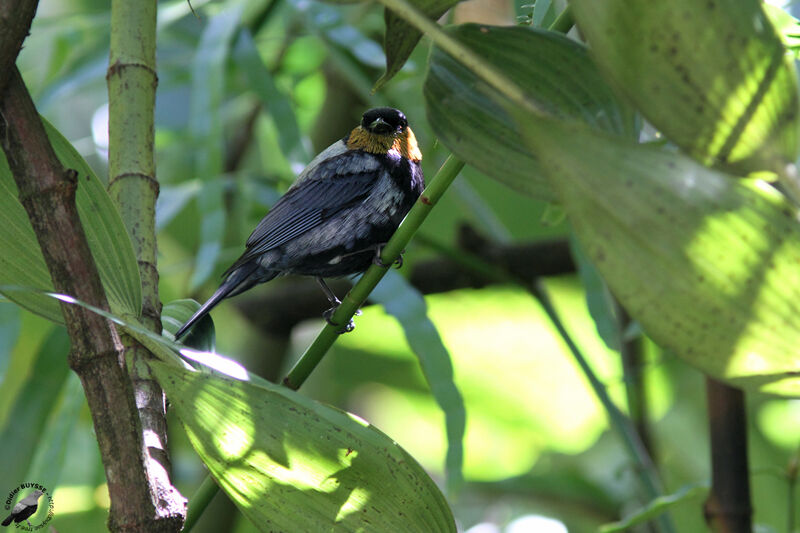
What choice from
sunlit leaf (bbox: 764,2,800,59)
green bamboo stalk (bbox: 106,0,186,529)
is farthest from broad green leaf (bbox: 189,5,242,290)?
sunlit leaf (bbox: 764,2,800,59)

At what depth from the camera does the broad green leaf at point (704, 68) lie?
349mm

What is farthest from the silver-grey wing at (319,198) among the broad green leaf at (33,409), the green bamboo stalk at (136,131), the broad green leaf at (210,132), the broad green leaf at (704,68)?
the broad green leaf at (704,68)

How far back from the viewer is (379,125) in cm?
143

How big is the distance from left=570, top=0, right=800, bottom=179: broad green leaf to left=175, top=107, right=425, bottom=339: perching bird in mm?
972

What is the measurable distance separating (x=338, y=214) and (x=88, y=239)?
33.8 inches

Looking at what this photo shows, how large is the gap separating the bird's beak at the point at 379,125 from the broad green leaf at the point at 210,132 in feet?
0.88

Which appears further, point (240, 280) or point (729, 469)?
point (240, 280)

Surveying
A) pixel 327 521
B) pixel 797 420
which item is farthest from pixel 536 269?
pixel 327 521

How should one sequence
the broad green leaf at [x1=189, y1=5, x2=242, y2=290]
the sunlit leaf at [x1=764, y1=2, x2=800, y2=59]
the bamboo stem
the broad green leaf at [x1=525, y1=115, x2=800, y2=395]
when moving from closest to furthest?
the broad green leaf at [x1=525, y1=115, x2=800, y2=395], the sunlit leaf at [x1=764, y1=2, x2=800, y2=59], the bamboo stem, the broad green leaf at [x1=189, y1=5, x2=242, y2=290]

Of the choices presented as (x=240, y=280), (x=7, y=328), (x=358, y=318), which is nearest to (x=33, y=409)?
(x=7, y=328)

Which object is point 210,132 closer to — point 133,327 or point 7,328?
point 7,328

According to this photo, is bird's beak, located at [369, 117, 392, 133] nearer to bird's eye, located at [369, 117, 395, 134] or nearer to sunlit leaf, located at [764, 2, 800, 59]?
bird's eye, located at [369, 117, 395, 134]

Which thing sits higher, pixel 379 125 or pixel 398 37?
pixel 379 125

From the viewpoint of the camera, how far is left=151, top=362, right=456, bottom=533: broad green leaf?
49 centimetres
